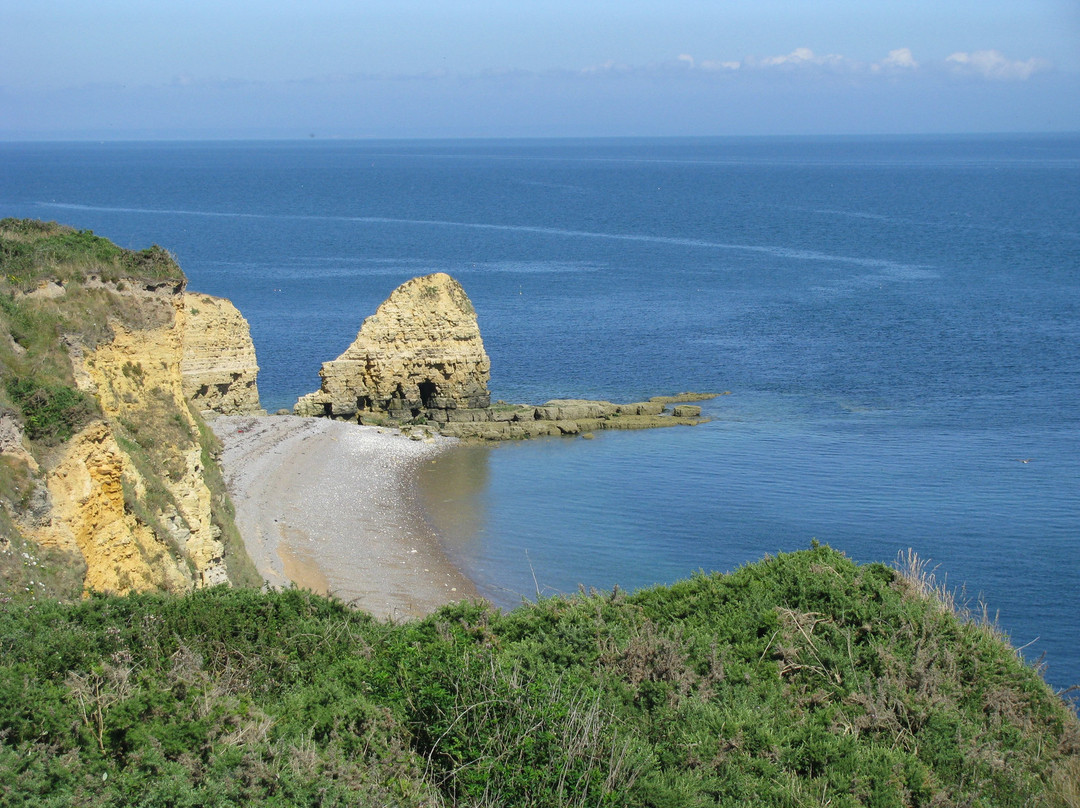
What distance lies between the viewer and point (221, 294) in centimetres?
7538

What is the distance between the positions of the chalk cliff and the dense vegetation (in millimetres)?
2934

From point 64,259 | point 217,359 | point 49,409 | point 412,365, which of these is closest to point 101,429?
point 49,409

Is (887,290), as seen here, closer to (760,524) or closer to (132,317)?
(760,524)

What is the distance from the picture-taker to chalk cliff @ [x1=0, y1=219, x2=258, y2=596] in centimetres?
1409

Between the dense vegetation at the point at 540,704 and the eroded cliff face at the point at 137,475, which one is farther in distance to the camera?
the eroded cliff face at the point at 137,475

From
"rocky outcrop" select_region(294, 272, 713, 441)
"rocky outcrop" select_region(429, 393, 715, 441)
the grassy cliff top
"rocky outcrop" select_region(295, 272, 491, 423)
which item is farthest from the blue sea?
the grassy cliff top

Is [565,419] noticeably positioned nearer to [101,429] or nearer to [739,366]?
[739,366]

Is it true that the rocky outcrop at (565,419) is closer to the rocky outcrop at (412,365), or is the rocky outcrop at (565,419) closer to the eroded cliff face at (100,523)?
the rocky outcrop at (412,365)

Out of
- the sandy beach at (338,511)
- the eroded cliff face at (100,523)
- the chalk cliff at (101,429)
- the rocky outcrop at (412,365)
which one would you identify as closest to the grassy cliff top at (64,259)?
the chalk cliff at (101,429)

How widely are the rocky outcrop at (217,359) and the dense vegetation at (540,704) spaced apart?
3116 cm

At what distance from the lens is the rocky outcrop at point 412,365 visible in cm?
4597

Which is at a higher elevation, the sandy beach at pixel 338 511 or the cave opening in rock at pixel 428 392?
the cave opening in rock at pixel 428 392

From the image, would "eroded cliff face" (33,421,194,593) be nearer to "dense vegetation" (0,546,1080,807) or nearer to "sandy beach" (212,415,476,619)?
"dense vegetation" (0,546,1080,807)

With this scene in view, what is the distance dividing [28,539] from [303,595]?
385cm
